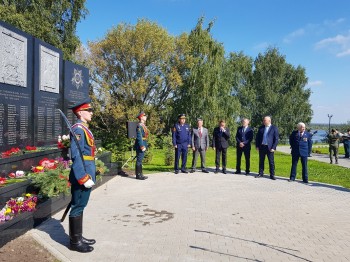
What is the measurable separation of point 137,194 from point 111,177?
241 cm

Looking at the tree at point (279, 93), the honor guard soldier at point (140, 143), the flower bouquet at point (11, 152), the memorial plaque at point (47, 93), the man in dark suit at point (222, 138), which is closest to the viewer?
the flower bouquet at point (11, 152)

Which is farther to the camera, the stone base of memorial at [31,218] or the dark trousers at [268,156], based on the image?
the dark trousers at [268,156]

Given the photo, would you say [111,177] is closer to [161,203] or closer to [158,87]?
[161,203]

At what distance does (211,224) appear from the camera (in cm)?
565

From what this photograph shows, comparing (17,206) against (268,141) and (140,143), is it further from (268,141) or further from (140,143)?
(268,141)

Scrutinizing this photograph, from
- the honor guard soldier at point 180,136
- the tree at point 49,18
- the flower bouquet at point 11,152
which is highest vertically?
the tree at point 49,18

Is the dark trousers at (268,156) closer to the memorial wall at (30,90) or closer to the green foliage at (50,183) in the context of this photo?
the memorial wall at (30,90)

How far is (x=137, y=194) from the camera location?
7.99 m

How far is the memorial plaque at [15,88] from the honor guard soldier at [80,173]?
11.6 ft

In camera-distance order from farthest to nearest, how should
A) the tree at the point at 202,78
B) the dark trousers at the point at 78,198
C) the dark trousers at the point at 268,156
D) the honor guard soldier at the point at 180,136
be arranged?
1. the tree at the point at 202,78
2. the honor guard soldier at the point at 180,136
3. the dark trousers at the point at 268,156
4. the dark trousers at the point at 78,198

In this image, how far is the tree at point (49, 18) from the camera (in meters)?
20.3

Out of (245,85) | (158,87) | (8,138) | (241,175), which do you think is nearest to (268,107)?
(245,85)

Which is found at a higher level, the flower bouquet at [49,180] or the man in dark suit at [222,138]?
the man in dark suit at [222,138]

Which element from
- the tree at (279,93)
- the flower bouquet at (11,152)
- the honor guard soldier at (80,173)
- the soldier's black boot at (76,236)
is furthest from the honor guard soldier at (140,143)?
the tree at (279,93)
